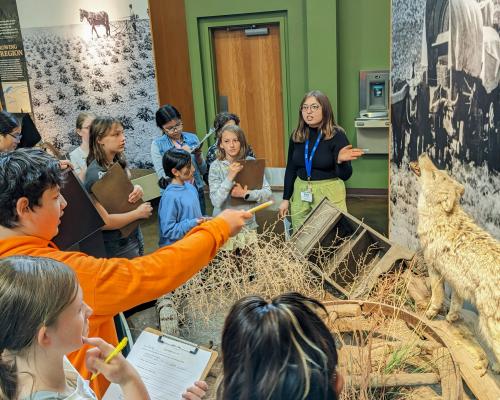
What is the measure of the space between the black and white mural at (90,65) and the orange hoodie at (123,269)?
4.92 m

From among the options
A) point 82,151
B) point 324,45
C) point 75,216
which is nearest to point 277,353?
point 75,216

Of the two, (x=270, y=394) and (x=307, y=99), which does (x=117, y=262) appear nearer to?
(x=270, y=394)

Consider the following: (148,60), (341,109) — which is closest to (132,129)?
(148,60)

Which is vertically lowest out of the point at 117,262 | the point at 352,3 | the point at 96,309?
the point at 96,309

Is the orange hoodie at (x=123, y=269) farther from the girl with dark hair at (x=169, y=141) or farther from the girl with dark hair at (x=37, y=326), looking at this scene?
the girl with dark hair at (x=169, y=141)

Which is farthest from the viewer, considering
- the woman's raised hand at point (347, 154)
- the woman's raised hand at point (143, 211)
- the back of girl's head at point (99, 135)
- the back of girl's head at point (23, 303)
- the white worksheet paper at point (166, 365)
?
the woman's raised hand at point (347, 154)

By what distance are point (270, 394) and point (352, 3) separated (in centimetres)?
576

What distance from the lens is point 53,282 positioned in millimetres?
1041

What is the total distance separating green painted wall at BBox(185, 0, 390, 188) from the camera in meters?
5.75

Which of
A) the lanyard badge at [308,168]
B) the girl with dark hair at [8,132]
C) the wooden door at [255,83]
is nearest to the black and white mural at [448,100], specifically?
the lanyard badge at [308,168]

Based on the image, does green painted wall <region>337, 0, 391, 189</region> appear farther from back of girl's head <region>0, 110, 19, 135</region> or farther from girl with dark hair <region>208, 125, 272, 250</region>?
back of girl's head <region>0, 110, 19, 135</region>

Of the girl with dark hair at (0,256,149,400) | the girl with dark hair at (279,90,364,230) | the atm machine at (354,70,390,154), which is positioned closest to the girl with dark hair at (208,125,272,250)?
the girl with dark hair at (279,90,364,230)

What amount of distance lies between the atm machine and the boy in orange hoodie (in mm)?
4768

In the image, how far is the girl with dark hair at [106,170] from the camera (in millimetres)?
2592
